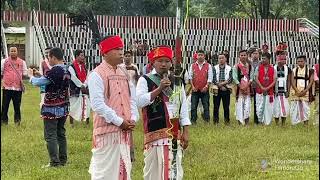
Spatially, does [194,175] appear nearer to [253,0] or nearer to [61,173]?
[61,173]

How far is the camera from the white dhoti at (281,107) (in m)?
13.8

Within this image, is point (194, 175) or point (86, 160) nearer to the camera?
point (194, 175)


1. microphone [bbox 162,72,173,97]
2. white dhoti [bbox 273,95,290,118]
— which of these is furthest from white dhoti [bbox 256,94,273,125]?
microphone [bbox 162,72,173,97]

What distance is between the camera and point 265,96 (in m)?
14.0

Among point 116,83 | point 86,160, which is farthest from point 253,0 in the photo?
point 116,83

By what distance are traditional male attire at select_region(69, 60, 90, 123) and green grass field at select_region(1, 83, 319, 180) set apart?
0.93ft

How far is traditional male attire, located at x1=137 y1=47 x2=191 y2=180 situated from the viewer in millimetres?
6664

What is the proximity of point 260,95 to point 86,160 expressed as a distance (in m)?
5.59

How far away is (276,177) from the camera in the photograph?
8.05 metres

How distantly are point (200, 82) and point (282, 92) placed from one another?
173cm

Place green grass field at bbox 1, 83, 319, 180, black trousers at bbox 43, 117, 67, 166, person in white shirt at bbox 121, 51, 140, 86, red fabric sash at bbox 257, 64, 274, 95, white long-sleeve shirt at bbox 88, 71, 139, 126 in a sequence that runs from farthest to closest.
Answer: red fabric sash at bbox 257, 64, 274, 95
person in white shirt at bbox 121, 51, 140, 86
black trousers at bbox 43, 117, 67, 166
green grass field at bbox 1, 83, 319, 180
white long-sleeve shirt at bbox 88, 71, 139, 126

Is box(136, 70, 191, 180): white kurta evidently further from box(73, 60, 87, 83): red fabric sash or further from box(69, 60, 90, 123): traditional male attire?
box(73, 60, 87, 83): red fabric sash

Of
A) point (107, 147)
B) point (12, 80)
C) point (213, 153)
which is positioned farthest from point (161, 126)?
point (12, 80)

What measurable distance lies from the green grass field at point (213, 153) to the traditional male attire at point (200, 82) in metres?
0.32
